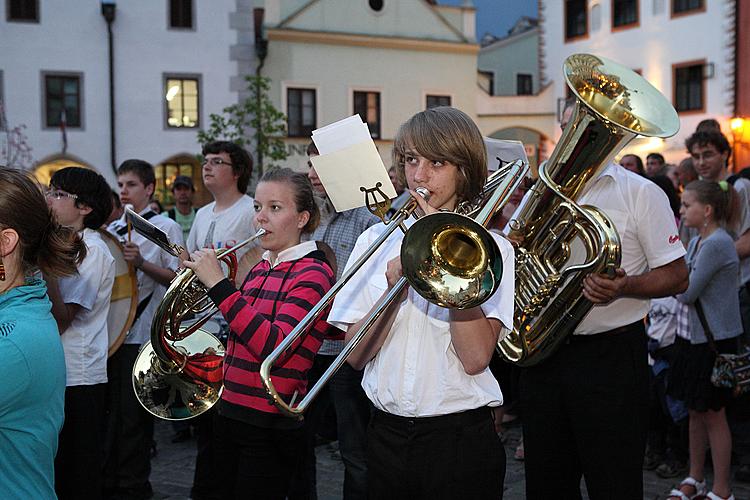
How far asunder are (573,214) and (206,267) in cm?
146

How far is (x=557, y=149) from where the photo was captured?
321cm

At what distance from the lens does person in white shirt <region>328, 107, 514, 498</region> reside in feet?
7.97

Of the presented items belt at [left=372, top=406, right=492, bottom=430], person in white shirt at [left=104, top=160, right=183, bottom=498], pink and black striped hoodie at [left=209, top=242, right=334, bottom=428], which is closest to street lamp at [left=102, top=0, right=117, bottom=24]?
person in white shirt at [left=104, top=160, right=183, bottom=498]

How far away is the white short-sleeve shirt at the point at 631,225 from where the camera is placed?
130 inches

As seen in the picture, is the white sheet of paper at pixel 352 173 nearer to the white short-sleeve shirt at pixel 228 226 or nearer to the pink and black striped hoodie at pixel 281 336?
the pink and black striped hoodie at pixel 281 336

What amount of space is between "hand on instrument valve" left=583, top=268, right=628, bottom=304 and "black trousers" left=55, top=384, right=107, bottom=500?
246 cm

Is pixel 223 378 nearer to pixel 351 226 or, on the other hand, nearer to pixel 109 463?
pixel 351 226

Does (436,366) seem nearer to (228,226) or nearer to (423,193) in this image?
(423,193)

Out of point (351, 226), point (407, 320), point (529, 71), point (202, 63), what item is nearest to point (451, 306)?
point (407, 320)

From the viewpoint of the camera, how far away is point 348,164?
2.46 m

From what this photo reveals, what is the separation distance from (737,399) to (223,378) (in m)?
3.38

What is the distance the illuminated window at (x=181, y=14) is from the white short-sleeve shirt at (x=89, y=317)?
61.3ft

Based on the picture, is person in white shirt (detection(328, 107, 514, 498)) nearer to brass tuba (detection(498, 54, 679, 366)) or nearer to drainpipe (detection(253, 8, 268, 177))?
brass tuba (detection(498, 54, 679, 366))

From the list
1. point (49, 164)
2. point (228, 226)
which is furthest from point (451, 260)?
point (49, 164)
